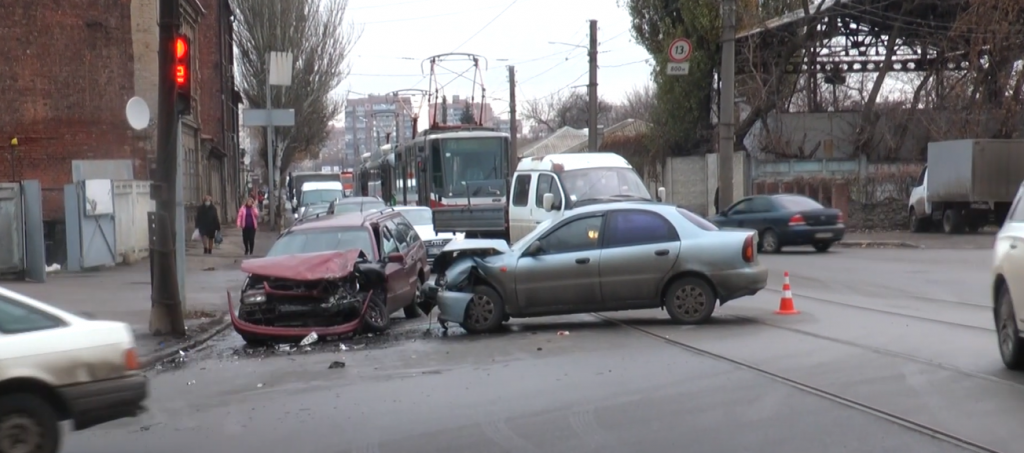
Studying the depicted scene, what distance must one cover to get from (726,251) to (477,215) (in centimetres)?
1019

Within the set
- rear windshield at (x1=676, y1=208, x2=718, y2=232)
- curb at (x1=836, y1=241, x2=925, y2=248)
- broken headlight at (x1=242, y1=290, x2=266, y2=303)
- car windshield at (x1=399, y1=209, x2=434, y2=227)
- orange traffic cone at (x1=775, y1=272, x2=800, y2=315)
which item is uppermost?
rear windshield at (x1=676, y1=208, x2=718, y2=232)

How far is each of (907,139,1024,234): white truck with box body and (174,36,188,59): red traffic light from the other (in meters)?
24.0

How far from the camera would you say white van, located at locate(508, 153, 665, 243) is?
20688 mm

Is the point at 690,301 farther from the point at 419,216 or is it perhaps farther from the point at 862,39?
the point at 862,39

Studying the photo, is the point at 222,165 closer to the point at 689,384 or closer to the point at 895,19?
the point at 895,19

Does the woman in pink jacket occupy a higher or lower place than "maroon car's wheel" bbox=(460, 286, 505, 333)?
higher

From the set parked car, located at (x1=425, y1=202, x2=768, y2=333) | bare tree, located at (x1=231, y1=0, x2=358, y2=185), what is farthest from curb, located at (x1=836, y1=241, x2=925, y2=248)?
bare tree, located at (x1=231, y1=0, x2=358, y2=185)

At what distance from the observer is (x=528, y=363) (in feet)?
36.7

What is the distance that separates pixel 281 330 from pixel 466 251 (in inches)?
102

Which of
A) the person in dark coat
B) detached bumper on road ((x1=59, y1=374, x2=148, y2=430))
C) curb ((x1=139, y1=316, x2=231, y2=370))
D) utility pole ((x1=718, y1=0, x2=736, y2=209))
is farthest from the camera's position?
the person in dark coat

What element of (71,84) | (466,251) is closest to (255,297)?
(466,251)

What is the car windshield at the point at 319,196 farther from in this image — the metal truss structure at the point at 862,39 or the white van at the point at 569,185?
the white van at the point at 569,185

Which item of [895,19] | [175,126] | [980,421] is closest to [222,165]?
[895,19]

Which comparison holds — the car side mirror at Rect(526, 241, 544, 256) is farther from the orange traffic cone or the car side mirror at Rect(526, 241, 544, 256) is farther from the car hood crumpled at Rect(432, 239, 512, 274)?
the orange traffic cone
